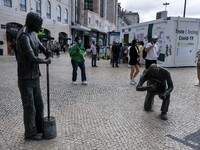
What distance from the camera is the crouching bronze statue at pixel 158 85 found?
471 cm

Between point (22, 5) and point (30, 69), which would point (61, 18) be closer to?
point (22, 5)

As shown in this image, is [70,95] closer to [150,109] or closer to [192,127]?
[150,109]

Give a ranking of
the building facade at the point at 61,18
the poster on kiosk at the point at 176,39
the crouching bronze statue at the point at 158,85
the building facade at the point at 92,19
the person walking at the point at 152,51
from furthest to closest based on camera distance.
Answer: the building facade at the point at 92,19, the building facade at the point at 61,18, the poster on kiosk at the point at 176,39, the person walking at the point at 152,51, the crouching bronze statue at the point at 158,85

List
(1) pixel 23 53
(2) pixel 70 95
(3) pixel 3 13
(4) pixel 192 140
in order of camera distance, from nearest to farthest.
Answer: (1) pixel 23 53 < (4) pixel 192 140 < (2) pixel 70 95 < (3) pixel 3 13

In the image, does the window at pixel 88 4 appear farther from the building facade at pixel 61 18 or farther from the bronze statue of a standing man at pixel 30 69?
the bronze statue of a standing man at pixel 30 69

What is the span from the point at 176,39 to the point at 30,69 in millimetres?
12244

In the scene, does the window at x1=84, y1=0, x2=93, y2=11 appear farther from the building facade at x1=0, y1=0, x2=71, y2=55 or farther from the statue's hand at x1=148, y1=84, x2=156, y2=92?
the statue's hand at x1=148, y1=84, x2=156, y2=92

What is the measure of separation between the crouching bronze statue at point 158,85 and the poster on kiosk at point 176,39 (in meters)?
9.43

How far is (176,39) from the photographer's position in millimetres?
13930

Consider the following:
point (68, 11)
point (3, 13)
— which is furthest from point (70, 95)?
point (68, 11)

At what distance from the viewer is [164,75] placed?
15.6 feet

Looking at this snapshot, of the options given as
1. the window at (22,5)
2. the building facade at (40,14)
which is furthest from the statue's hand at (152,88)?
the window at (22,5)

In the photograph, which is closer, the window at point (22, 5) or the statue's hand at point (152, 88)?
the statue's hand at point (152, 88)

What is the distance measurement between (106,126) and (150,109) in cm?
144
